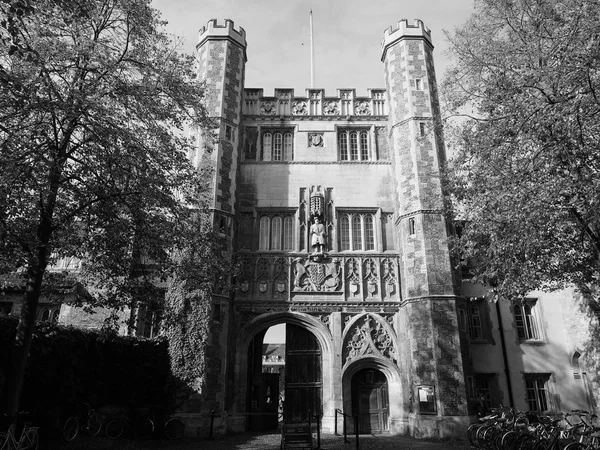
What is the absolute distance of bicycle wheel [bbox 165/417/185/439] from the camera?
1577 cm

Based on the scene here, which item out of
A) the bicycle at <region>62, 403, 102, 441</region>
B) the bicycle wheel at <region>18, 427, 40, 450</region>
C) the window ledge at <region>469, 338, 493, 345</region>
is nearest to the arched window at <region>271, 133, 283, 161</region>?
the window ledge at <region>469, 338, 493, 345</region>

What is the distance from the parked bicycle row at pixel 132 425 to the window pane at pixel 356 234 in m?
9.27

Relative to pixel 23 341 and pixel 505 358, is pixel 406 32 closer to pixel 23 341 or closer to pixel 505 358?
pixel 505 358

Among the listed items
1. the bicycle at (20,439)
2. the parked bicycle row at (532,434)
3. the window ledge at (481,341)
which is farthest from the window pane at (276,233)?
the bicycle at (20,439)

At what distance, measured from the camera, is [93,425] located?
15844mm

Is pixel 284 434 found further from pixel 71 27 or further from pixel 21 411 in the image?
pixel 71 27

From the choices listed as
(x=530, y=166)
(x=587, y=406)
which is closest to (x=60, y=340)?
(x=530, y=166)

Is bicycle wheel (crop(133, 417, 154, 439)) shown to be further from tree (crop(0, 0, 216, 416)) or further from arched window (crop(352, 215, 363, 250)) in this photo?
arched window (crop(352, 215, 363, 250))

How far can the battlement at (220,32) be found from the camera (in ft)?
71.2

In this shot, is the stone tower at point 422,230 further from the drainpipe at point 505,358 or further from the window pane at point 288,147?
the window pane at point 288,147

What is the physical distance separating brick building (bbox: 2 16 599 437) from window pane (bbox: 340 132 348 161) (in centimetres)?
7

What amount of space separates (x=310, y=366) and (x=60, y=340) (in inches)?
364

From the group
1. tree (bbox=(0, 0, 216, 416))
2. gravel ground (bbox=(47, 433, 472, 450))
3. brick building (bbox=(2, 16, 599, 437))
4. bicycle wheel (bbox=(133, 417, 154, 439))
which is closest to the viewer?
tree (bbox=(0, 0, 216, 416))

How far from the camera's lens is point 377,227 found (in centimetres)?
2017
